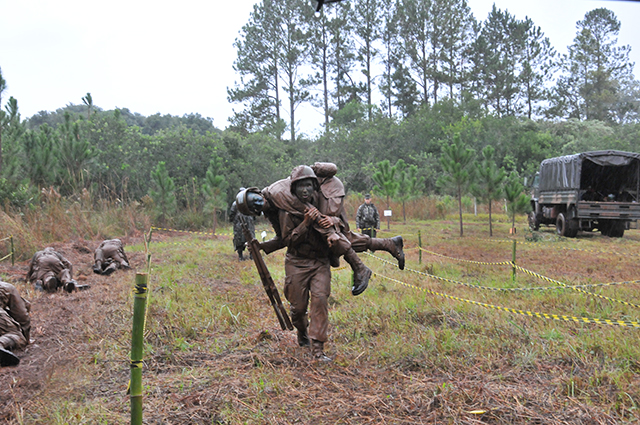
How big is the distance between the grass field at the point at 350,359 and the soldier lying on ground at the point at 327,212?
2.86 feet

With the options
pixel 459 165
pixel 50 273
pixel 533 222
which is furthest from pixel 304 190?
pixel 533 222

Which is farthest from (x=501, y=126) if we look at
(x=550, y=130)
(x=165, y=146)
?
(x=165, y=146)

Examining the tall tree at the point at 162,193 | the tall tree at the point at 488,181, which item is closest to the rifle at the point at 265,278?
the tall tree at the point at 488,181

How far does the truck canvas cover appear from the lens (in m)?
14.5

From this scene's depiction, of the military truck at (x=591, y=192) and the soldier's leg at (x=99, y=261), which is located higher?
the military truck at (x=591, y=192)

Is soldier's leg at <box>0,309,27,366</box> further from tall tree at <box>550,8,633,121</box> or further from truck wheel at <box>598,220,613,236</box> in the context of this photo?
tall tree at <box>550,8,633,121</box>

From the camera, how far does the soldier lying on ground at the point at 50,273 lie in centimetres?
760

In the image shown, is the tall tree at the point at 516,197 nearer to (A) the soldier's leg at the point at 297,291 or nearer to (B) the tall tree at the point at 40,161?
(A) the soldier's leg at the point at 297,291

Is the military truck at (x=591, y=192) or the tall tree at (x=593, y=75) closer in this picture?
the military truck at (x=591, y=192)

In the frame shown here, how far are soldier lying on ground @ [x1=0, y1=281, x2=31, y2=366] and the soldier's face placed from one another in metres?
3.06

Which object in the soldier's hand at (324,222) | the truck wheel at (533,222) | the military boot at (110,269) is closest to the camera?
the soldier's hand at (324,222)

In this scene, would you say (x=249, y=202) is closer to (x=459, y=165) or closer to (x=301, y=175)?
(x=301, y=175)

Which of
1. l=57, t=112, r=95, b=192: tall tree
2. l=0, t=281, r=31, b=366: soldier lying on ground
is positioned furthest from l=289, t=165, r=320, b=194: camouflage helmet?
l=57, t=112, r=95, b=192: tall tree

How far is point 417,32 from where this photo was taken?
32844 millimetres
